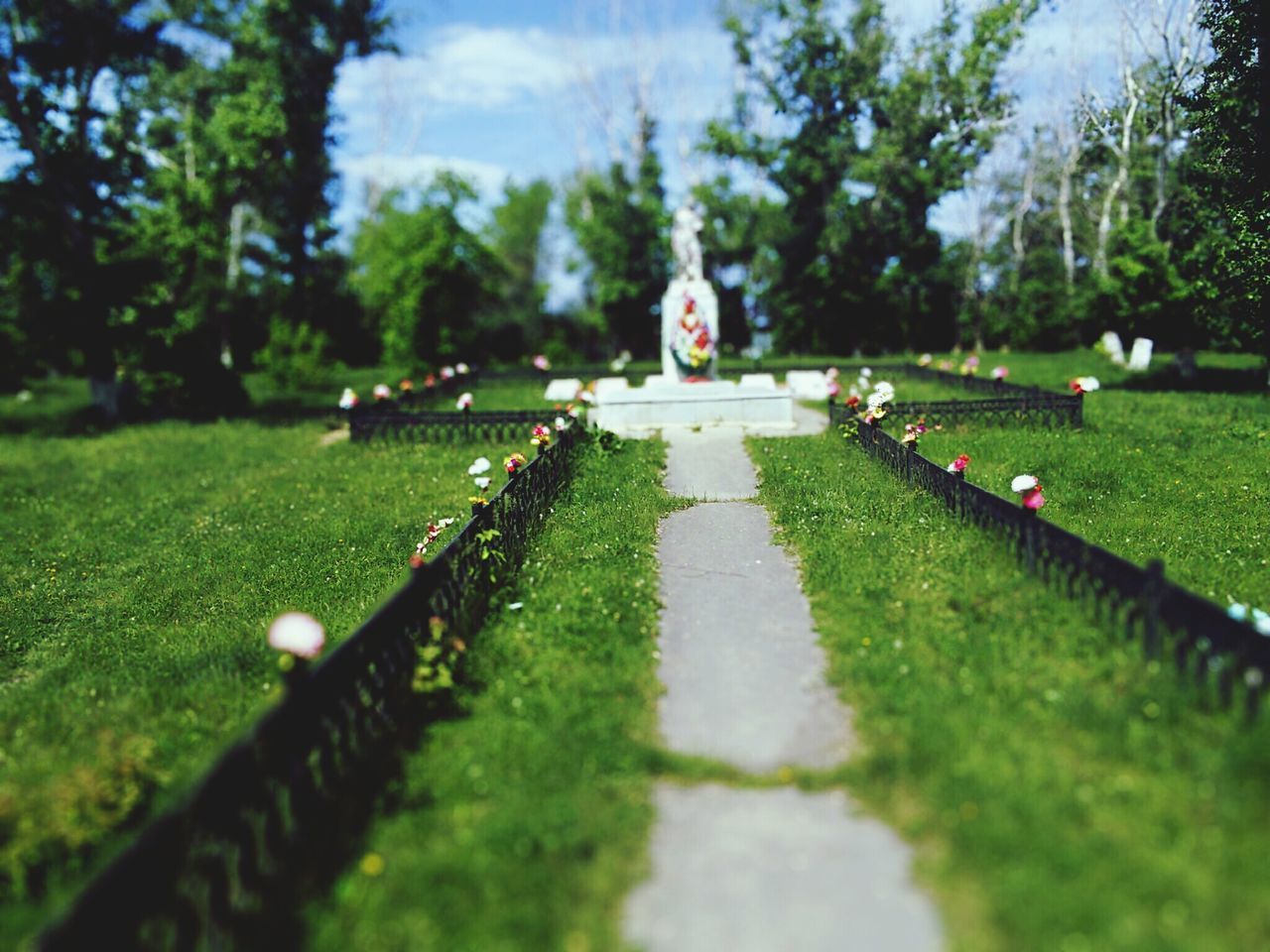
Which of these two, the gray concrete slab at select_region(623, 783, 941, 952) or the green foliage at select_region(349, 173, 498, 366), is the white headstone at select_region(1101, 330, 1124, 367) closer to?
the green foliage at select_region(349, 173, 498, 366)

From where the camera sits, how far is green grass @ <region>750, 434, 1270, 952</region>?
3832mm

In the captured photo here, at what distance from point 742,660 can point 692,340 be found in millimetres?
13943

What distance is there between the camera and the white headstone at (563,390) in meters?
25.9

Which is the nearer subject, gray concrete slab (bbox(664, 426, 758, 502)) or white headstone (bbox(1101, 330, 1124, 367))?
gray concrete slab (bbox(664, 426, 758, 502))

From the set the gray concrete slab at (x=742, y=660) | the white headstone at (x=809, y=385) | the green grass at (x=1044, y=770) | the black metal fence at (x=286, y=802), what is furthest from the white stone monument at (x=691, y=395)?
the black metal fence at (x=286, y=802)

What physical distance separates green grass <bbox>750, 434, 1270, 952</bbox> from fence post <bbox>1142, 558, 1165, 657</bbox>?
14 cm

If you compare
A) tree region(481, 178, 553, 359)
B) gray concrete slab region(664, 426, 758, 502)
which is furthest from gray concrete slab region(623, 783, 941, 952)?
tree region(481, 178, 553, 359)

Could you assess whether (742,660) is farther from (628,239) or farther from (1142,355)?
(628,239)

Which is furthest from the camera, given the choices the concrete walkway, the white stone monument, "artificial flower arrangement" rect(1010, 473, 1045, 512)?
the white stone monument

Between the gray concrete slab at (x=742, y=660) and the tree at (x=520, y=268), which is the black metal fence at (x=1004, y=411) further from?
the tree at (x=520, y=268)

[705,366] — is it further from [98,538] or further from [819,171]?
[819,171]

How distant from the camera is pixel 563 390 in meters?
26.6

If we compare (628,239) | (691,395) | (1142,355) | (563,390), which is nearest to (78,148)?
(563,390)

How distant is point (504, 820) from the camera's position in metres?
4.70
